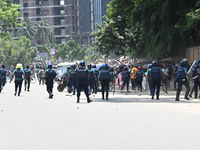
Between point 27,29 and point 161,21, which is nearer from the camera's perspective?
point 161,21

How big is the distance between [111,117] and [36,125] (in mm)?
2607

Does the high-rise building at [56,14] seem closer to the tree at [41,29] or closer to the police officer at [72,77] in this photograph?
the tree at [41,29]

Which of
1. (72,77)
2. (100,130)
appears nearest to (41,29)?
(72,77)

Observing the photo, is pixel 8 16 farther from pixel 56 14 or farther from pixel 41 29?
pixel 56 14

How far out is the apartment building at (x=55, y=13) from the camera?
13550 centimetres

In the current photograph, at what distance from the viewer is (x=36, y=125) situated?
→ 1093 centimetres

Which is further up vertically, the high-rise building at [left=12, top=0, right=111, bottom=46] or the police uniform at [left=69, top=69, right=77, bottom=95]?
the high-rise building at [left=12, top=0, right=111, bottom=46]

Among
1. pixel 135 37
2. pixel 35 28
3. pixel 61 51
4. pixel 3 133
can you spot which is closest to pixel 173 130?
pixel 3 133

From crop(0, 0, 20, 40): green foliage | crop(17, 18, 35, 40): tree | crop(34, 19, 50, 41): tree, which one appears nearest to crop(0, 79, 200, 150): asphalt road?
crop(0, 0, 20, 40): green foliage

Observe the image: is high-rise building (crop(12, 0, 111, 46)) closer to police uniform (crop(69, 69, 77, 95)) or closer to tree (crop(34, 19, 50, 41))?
tree (crop(34, 19, 50, 41))

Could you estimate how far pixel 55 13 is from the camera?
447 ft

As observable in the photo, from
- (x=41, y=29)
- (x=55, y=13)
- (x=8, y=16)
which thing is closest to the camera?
(x=8, y=16)

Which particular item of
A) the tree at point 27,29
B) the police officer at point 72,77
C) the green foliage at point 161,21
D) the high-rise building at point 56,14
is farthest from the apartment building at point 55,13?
the police officer at point 72,77

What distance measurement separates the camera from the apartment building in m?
136
